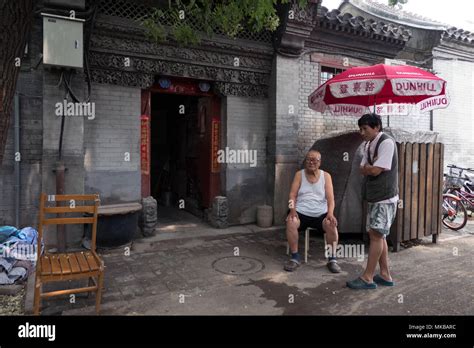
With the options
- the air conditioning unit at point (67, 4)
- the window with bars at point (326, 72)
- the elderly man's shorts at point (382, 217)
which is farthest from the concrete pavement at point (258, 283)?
the window with bars at point (326, 72)

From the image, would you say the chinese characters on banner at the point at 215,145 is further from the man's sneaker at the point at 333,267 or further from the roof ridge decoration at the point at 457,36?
the roof ridge decoration at the point at 457,36

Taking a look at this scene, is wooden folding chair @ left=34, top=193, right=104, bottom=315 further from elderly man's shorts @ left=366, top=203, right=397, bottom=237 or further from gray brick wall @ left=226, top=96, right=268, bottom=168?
gray brick wall @ left=226, top=96, right=268, bottom=168

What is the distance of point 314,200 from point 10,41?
160 inches

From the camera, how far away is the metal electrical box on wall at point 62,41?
5133 millimetres

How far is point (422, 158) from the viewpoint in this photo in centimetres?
598

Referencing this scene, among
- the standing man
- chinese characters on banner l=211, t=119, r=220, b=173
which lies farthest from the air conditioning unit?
the standing man

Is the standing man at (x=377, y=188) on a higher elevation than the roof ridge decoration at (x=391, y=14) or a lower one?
lower

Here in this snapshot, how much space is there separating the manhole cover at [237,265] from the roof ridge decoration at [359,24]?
5.58m

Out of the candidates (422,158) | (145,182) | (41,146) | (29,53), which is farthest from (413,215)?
(29,53)

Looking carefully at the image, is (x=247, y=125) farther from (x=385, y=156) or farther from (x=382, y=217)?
(x=382, y=217)

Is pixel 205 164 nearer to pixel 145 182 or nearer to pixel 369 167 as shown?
pixel 145 182

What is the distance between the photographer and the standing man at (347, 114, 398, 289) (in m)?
4.05

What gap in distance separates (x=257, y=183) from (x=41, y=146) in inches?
168

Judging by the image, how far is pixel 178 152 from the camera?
10.1m
